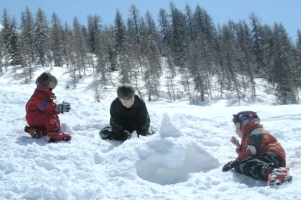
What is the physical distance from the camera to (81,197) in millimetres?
3064

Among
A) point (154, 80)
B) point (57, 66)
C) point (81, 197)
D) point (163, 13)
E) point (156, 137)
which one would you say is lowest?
point (81, 197)

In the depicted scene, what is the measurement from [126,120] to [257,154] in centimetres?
252

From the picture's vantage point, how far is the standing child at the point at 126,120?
546 cm

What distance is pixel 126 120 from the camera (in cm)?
566

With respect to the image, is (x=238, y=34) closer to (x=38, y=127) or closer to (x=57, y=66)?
(x=57, y=66)

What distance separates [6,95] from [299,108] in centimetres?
871

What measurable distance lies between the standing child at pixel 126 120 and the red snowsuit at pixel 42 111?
0.89 m

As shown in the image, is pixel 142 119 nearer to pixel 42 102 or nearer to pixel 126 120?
pixel 126 120

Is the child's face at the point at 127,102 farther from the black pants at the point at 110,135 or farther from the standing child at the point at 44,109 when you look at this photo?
the standing child at the point at 44,109

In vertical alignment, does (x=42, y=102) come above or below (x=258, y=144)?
above

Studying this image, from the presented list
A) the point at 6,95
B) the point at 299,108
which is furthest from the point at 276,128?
the point at 6,95

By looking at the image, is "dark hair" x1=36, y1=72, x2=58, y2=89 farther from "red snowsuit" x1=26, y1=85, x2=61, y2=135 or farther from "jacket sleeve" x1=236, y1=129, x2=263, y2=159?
"jacket sleeve" x1=236, y1=129, x2=263, y2=159

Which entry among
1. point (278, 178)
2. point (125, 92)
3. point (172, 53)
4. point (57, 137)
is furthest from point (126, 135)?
point (172, 53)

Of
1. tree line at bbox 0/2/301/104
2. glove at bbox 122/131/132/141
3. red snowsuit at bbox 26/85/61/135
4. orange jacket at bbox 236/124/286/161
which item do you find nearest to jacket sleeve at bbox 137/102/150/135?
glove at bbox 122/131/132/141
